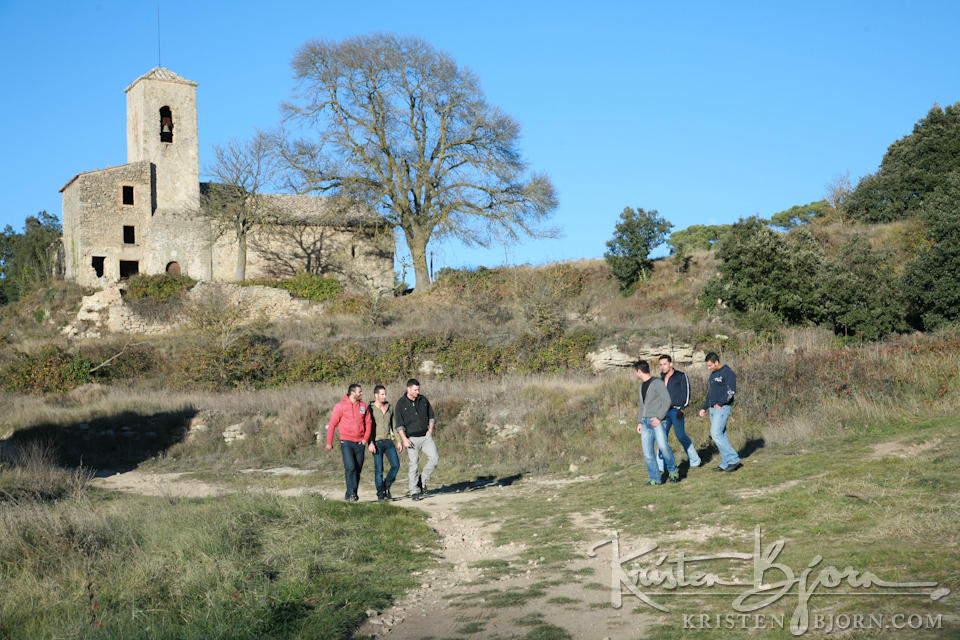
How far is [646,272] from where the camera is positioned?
1366 inches

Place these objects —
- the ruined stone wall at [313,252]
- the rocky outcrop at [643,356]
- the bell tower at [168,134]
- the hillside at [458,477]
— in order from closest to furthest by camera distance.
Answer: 1. the hillside at [458,477]
2. the rocky outcrop at [643,356]
3. the ruined stone wall at [313,252]
4. the bell tower at [168,134]

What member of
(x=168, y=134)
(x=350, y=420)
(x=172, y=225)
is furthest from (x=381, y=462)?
(x=168, y=134)

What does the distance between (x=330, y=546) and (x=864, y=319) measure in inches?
760

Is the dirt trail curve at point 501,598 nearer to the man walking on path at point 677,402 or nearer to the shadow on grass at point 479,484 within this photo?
the man walking on path at point 677,402

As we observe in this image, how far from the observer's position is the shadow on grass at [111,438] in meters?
18.2

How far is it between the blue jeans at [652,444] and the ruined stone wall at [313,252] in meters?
31.6

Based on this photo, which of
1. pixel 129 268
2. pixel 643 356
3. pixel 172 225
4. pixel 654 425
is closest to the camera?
pixel 654 425

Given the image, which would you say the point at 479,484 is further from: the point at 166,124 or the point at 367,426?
the point at 166,124

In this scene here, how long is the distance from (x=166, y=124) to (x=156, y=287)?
1097cm

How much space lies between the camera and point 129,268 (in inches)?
1658

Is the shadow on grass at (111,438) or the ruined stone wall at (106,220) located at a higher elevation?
the ruined stone wall at (106,220)

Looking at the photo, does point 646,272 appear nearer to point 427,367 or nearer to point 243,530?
point 427,367

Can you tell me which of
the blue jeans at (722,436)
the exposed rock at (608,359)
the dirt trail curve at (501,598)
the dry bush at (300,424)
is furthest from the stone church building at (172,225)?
the dirt trail curve at (501,598)

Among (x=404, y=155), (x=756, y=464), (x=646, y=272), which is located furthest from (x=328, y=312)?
(x=756, y=464)
